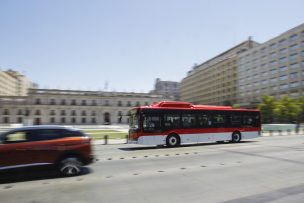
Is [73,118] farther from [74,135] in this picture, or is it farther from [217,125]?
[74,135]

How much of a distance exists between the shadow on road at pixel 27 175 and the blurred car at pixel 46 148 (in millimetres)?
208

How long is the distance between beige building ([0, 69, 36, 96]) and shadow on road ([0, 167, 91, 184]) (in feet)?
444

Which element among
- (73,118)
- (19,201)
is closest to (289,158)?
(19,201)

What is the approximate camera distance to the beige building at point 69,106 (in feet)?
322

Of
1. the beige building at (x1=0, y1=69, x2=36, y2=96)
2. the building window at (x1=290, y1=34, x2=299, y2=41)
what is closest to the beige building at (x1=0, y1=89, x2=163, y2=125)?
the beige building at (x1=0, y1=69, x2=36, y2=96)

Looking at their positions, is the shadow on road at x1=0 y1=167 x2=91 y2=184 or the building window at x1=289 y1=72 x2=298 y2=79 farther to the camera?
the building window at x1=289 y1=72 x2=298 y2=79

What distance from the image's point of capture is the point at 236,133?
2464 cm

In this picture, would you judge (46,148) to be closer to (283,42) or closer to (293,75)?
(293,75)

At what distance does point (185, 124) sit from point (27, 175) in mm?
13225

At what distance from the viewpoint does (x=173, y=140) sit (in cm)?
2106

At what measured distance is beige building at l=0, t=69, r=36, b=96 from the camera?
13307 cm

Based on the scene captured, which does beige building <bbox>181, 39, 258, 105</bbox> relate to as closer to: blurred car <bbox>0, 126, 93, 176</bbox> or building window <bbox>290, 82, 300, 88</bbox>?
building window <bbox>290, 82, 300, 88</bbox>

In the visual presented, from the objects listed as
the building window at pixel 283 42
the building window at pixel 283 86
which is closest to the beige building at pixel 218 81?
the building window at pixel 283 42

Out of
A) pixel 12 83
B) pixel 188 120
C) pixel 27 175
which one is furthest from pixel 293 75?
pixel 12 83
